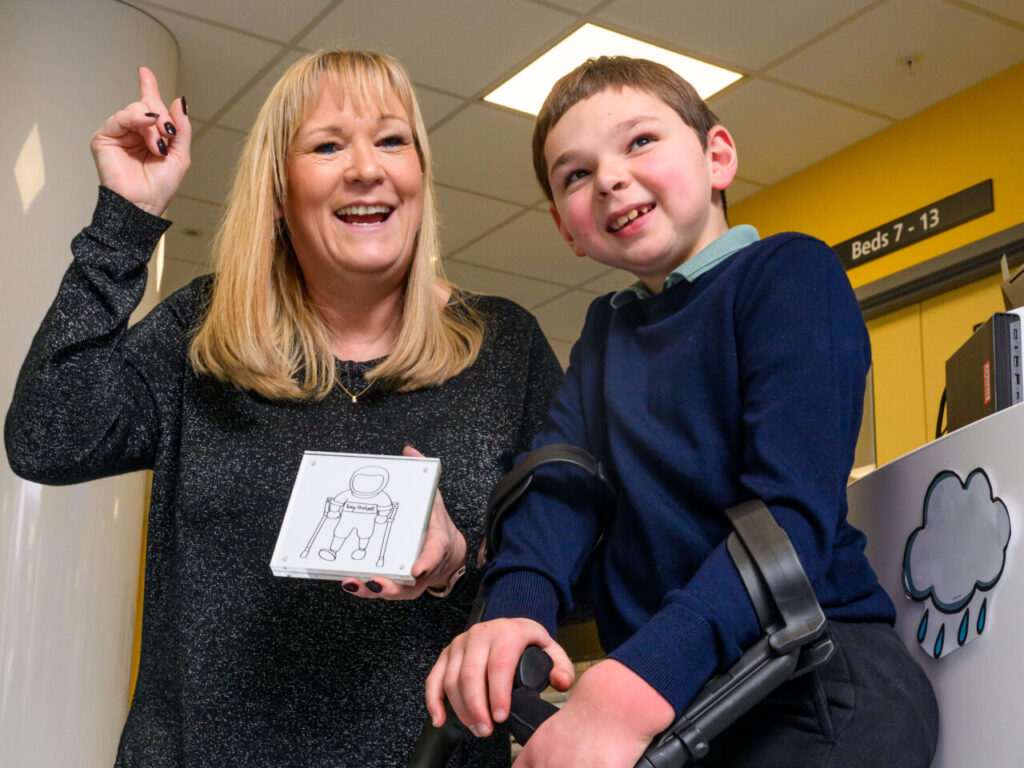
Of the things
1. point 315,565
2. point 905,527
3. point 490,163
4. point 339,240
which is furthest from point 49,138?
point 905,527

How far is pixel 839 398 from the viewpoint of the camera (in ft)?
2.92

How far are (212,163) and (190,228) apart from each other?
844 millimetres

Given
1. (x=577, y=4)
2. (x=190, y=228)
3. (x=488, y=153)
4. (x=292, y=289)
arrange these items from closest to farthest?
(x=292, y=289) < (x=577, y=4) < (x=488, y=153) < (x=190, y=228)

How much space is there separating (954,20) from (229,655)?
11.8 feet

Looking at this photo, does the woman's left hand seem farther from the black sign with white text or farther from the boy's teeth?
the black sign with white text

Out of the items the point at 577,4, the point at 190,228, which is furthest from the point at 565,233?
the point at 190,228

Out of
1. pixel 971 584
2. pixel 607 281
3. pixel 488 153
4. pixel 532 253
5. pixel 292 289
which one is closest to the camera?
pixel 971 584

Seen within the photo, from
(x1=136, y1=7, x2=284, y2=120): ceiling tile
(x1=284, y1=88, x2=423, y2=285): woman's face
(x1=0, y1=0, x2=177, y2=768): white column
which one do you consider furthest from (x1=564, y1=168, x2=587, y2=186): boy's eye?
(x1=136, y1=7, x2=284, y2=120): ceiling tile

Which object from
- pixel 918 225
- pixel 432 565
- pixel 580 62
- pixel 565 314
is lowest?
pixel 432 565

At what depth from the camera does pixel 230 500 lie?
1264 mm

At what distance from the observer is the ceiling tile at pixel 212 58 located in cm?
383

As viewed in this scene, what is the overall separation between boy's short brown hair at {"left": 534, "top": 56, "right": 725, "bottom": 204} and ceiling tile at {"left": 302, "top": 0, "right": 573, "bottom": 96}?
2627mm

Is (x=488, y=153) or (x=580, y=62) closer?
(x=580, y=62)

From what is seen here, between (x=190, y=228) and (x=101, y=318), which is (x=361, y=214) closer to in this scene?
(x=101, y=318)
